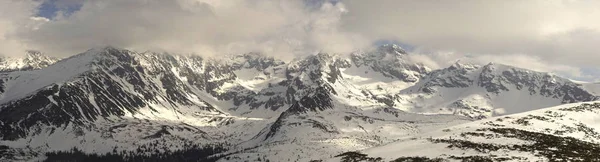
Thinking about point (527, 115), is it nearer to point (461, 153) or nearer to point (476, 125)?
point (476, 125)

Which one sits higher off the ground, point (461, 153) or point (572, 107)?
point (572, 107)

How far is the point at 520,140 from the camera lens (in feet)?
268

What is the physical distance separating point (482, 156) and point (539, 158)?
6.93 metres

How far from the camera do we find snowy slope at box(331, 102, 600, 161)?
70.3 meters

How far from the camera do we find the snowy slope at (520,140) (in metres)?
70.3

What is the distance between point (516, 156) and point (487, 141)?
15.0m

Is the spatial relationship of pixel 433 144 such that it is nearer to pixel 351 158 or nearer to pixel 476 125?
pixel 351 158

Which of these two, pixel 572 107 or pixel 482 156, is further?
pixel 572 107

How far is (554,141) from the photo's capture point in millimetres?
80875

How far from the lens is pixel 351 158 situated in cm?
8188

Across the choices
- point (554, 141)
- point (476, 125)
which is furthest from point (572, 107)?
point (554, 141)

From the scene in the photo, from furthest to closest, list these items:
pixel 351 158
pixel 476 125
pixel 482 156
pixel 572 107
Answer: pixel 572 107
pixel 476 125
pixel 351 158
pixel 482 156

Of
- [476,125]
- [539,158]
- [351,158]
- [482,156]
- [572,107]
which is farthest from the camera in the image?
[572,107]

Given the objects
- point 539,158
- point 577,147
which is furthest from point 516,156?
point 577,147
